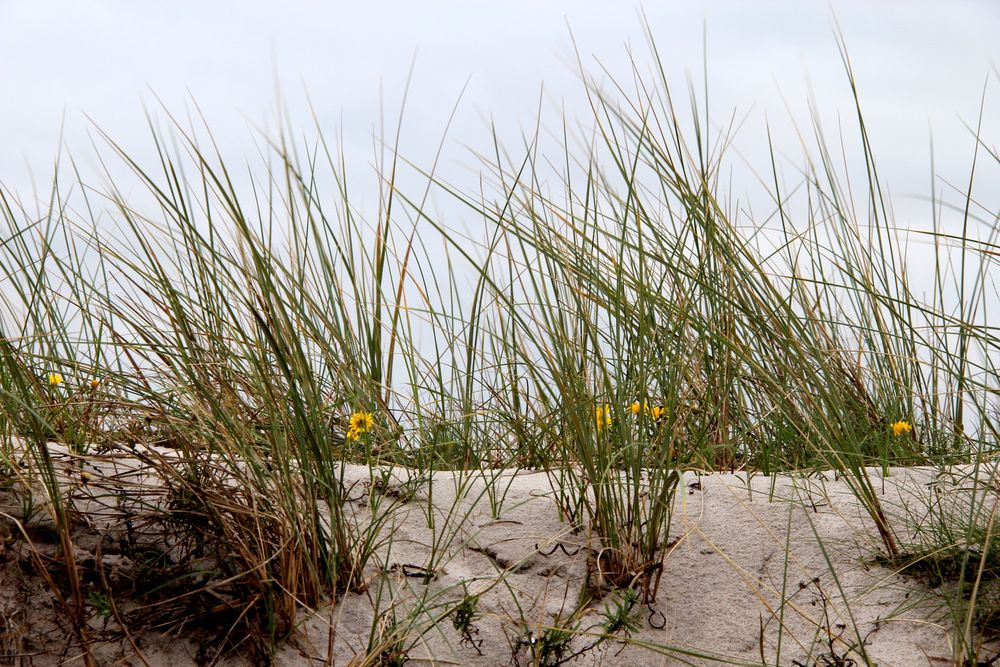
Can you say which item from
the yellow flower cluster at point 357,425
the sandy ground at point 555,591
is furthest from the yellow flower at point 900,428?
the yellow flower cluster at point 357,425

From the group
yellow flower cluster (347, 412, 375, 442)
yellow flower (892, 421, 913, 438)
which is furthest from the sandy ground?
yellow flower (892, 421, 913, 438)

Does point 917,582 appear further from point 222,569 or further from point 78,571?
point 78,571

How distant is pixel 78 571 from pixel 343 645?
53 cm

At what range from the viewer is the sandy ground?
1.67 metres

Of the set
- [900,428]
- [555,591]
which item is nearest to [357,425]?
[555,591]

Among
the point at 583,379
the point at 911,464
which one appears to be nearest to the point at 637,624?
the point at 583,379

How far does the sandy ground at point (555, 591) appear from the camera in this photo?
1.67 metres

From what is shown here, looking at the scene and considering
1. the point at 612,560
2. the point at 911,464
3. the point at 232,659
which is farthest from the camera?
the point at 911,464

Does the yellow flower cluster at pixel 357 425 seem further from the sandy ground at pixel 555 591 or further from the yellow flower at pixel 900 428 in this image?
the yellow flower at pixel 900 428

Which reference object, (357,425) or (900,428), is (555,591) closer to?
(357,425)

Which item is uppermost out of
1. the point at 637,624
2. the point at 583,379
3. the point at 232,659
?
the point at 583,379

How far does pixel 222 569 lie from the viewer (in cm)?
170

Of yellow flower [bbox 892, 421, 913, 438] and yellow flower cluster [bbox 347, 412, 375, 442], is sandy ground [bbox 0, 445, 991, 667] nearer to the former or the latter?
yellow flower cluster [bbox 347, 412, 375, 442]

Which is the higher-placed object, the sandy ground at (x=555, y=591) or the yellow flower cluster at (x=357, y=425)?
the yellow flower cluster at (x=357, y=425)
